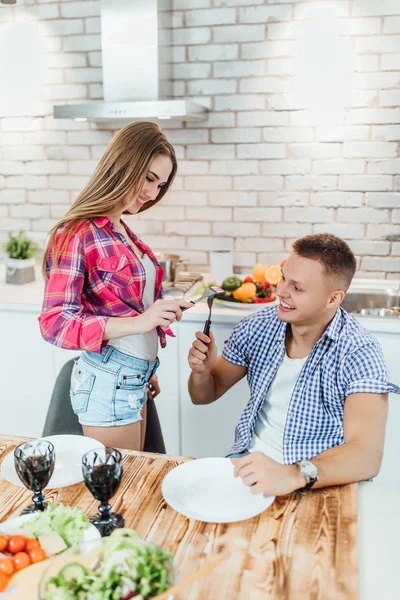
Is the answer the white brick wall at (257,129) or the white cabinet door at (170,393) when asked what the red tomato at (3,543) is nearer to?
the white cabinet door at (170,393)

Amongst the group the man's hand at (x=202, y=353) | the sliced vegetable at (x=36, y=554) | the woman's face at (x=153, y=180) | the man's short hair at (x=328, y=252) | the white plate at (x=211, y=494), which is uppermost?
the woman's face at (x=153, y=180)

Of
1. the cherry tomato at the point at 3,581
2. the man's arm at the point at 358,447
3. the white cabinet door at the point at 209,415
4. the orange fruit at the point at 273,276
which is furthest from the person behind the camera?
the orange fruit at the point at 273,276

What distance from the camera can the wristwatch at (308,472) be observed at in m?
1.23

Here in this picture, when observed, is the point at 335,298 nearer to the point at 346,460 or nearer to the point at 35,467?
the point at 346,460

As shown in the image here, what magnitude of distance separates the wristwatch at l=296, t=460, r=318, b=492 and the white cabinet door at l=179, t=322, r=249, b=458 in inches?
48.9

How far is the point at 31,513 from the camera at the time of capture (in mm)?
Result: 1176

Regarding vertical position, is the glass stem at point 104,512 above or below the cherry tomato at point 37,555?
below

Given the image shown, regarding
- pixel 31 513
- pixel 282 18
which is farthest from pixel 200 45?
pixel 31 513

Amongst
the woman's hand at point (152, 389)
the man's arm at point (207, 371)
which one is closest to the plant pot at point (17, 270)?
the woman's hand at point (152, 389)

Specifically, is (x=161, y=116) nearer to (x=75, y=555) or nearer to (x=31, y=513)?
(x=31, y=513)

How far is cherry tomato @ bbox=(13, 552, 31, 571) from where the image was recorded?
99 centimetres

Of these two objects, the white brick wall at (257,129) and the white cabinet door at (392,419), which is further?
the white brick wall at (257,129)

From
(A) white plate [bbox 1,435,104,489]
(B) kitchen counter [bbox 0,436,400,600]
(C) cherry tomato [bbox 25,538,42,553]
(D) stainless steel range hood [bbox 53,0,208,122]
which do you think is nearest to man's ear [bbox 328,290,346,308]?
(B) kitchen counter [bbox 0,436,400,600]

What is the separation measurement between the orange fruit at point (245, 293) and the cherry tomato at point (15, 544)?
1.63 meters
